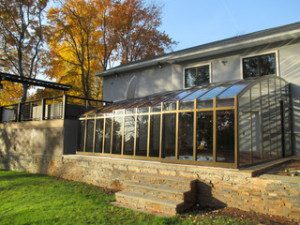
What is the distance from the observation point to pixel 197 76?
13.4 m

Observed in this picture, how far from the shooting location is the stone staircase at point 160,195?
7.20 m

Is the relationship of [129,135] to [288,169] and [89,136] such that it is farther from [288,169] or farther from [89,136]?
[288,169]

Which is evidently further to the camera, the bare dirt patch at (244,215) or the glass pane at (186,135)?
the glass pane at (186,135)

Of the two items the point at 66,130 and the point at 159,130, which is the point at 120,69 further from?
the point at 159,130

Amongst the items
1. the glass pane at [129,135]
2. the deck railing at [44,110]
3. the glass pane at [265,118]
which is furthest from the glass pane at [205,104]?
the deck railing at [44,110]

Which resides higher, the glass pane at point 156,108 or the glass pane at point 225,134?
the glass pane at point 156,108

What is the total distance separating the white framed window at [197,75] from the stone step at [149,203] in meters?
6.64

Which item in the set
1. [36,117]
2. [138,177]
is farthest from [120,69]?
[138,177]

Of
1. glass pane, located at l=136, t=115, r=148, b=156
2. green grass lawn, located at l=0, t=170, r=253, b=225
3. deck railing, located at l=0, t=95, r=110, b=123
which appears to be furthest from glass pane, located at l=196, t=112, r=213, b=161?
deck railing, located at l=0, t=95, r=110, b=123

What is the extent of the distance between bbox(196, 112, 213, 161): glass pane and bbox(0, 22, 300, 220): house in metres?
0.03

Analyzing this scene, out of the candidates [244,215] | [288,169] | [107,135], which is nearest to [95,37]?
[107,135]

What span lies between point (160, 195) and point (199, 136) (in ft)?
7.52

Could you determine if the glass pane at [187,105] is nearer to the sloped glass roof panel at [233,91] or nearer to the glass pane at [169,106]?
the glass pane at [169,106]

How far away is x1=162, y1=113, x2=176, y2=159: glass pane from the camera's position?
9.74m
